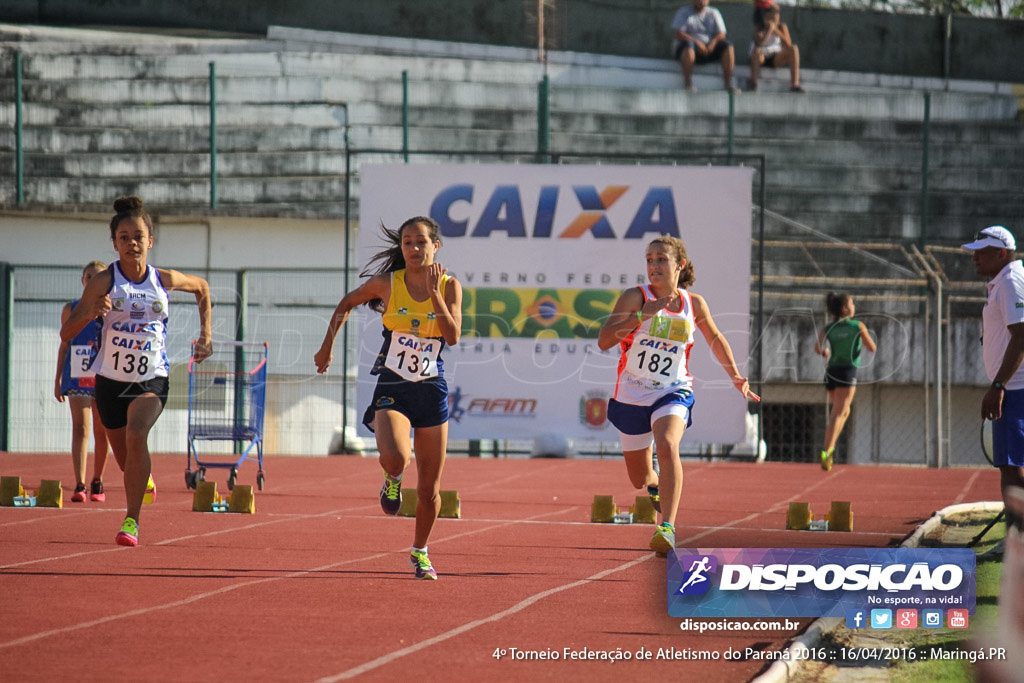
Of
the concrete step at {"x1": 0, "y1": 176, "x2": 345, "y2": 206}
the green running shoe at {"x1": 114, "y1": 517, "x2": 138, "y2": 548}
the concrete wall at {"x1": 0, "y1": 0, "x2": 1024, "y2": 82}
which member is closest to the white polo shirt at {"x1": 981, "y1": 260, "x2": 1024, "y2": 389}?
the green running shoe at {"x1": 114, "y1": 517, "x2": 138, "y2": 548}

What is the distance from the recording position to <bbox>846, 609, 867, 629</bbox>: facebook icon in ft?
19.9

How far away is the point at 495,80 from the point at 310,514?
56.0 ft

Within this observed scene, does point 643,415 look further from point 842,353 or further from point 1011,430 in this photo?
point 842,353

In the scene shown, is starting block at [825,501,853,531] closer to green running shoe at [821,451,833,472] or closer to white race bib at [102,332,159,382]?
white race bib at [102,332,159,382]

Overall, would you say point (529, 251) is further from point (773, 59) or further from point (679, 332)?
point (773, 59)

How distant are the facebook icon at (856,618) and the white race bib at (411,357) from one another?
10.1 feet

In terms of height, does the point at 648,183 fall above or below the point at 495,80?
below

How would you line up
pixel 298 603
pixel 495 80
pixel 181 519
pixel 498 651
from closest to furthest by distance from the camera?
1. pixel 498 651
2. pixel 298 603
3. pixel 181 519
4. pixel 495 80

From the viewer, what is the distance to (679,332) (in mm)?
9586

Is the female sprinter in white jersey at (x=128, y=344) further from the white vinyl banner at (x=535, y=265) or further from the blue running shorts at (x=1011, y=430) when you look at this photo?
the white vinyl banner at (x=535, y=265)

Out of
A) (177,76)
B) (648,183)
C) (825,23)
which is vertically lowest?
(648,183)

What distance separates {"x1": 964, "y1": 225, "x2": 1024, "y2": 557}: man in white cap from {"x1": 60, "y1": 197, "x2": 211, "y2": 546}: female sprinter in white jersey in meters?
5.32

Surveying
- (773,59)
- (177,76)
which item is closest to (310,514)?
(177,76)

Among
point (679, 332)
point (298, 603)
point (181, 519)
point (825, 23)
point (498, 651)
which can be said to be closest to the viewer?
point (498, 651)
